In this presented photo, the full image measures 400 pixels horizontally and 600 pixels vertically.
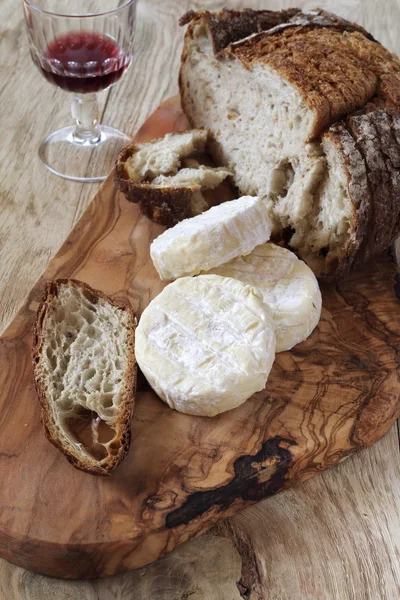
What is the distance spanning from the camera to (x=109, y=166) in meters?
3.36

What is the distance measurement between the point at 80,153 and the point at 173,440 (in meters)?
1.72

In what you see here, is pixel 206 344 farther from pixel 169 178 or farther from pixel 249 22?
pixel 249 22

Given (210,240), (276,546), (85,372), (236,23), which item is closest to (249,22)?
(236,23)

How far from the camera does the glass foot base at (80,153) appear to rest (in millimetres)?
3328

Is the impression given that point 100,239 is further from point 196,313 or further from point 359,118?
point 359,118

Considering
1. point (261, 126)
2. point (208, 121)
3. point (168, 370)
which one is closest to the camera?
point (168, 370)

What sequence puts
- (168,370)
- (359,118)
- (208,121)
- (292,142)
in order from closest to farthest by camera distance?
(168,370) < (359,118) < (292,142) < (208,121)

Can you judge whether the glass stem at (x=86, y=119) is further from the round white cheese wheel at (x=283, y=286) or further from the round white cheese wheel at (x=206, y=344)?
the round white cheese wheel at (x=206, y=344)

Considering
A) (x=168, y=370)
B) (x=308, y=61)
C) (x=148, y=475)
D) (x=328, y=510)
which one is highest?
(x=308, y=61)

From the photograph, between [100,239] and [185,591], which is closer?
[185,591]

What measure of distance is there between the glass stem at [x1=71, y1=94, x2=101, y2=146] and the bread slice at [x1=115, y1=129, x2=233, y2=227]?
1.58ft

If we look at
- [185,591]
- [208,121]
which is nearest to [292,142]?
[208,121]

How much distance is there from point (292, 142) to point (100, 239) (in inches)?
33.0

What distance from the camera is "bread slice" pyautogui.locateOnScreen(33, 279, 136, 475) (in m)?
2.14
